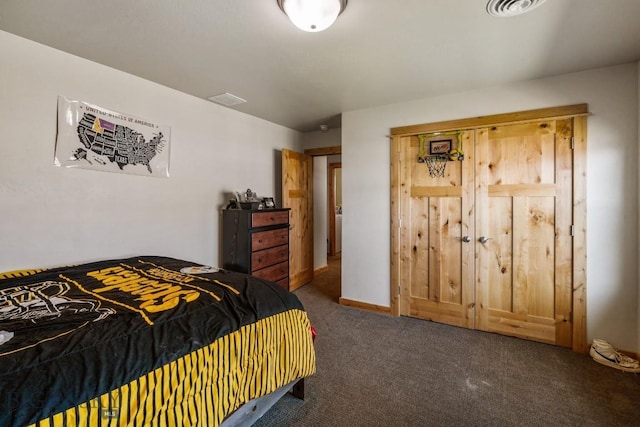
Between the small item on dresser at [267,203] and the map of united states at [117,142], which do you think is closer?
the map of united states at [117,142]

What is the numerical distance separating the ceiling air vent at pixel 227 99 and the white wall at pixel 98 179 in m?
0.12

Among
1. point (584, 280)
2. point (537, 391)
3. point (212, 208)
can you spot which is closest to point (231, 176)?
Result: point (212, 208)

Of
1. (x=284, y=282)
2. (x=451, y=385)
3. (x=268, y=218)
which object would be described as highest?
(x=268, y=218)

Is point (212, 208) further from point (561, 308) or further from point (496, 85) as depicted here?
point (561, 308)

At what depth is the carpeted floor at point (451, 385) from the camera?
166 cm

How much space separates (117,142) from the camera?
92.3 inches

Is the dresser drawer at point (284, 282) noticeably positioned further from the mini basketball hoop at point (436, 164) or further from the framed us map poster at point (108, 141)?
the mini basketball hoop at point (436, 164)

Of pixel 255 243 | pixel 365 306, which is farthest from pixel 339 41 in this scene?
pixel 365 306

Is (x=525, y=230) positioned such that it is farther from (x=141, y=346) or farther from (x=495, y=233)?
(x=141, y=346)

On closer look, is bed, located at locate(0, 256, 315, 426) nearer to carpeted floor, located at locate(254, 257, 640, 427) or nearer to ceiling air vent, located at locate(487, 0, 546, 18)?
carpeted floor, located at locate(254, 257, 640, 427)

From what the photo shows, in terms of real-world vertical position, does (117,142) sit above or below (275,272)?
above

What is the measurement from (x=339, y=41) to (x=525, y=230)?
7.54ft

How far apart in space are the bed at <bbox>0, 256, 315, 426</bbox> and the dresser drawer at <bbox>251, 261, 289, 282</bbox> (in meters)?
1.21

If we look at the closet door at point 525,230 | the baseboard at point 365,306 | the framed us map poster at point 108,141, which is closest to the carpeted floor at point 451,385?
the closet door at point 525,230
